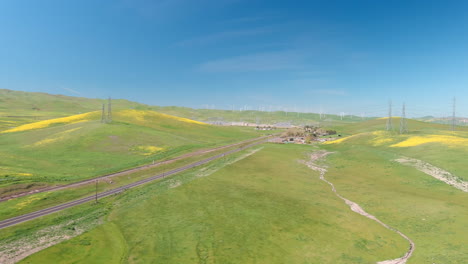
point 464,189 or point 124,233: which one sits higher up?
point 464,189

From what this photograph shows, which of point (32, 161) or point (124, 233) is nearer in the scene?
point (124, 233)

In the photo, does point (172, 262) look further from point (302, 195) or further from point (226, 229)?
point (302, 195)

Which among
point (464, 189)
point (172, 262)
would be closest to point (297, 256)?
point (172, 262)

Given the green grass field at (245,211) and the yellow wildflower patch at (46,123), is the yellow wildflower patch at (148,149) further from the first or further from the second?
the yellow wildflower patch at (46,123)

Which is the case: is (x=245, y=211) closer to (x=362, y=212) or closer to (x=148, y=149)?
(x=362, y=212)

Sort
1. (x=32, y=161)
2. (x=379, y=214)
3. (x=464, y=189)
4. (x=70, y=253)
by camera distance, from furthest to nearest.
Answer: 1. (x=32, y=161)
2. (x=464, y=189)
3. (x=379, y=214)
4. (x=70, y=253)

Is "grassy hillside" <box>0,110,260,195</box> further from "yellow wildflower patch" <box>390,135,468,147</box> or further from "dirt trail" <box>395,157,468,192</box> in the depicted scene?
"yellow wildflower patch" <box>390,135,468,147</box>

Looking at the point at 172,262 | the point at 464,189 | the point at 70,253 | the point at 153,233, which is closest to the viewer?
the point at 172,262
